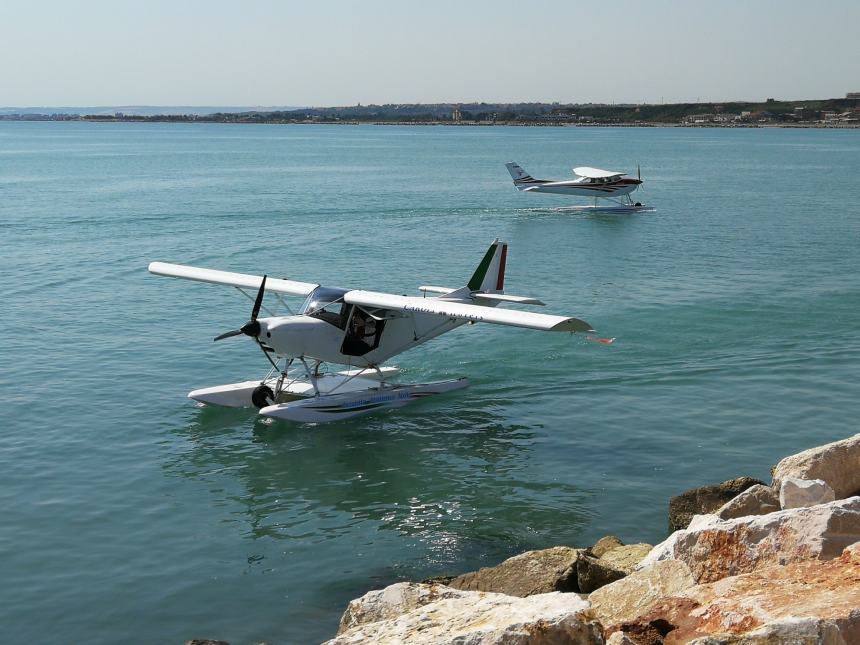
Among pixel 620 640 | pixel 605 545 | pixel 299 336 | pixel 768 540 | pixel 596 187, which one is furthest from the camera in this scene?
pixel 596 187

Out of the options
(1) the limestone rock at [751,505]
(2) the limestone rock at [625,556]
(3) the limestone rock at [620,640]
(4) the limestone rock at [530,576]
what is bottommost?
(2) the limestone rock at [625,556]

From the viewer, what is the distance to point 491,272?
2033 centimetres

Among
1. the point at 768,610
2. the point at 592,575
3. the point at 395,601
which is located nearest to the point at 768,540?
the point at 768,610

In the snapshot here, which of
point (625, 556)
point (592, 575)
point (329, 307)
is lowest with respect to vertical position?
point (625, 556)

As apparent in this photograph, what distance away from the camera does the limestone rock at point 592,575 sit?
9609mm

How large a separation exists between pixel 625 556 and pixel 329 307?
8221 mm

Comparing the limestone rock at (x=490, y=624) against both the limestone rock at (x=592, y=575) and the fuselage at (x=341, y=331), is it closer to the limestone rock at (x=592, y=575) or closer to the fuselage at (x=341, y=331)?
the limestone rock at (x=592, y=575)

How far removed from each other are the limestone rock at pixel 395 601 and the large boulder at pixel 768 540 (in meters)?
2.15

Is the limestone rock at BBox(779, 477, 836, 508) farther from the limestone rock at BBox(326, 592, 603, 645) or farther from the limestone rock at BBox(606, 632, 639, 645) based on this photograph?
the limestone rock at BBox(606, 632, 639, 645)

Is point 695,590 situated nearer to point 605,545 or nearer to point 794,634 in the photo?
point 794,634

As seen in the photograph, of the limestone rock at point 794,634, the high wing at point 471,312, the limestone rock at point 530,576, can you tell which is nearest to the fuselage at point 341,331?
the high wing at point 471,312

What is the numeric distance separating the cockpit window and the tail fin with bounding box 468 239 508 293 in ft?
12.3

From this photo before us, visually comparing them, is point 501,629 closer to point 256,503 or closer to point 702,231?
point 256,503

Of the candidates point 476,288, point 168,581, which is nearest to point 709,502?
point 168,581
